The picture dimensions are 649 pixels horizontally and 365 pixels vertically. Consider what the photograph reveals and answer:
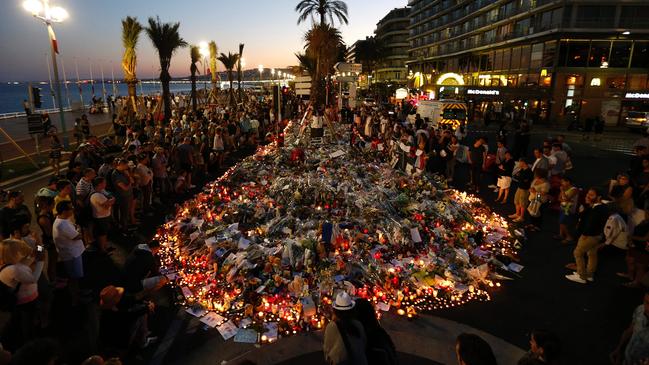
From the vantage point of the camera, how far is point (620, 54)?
39.8m

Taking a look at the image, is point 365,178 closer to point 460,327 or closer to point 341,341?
point 460,327

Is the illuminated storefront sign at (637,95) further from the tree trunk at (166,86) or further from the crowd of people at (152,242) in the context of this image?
the tree trunk at (166,86)

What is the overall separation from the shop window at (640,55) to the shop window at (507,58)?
49.7 ft

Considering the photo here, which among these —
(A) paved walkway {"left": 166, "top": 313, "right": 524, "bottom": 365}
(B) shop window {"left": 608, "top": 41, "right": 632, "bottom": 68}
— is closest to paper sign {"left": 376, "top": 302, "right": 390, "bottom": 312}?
(A) paved walkway {"left": 166, "top": 313, "right": 524, "bottom": 365}

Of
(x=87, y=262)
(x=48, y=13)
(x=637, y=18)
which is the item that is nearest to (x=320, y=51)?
(x=48, y=13)

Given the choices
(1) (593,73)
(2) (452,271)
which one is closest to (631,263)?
(2) (452,271)

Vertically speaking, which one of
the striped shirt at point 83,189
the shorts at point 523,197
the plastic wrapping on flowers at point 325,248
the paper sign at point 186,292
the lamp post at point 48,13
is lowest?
the paper sign at point 186,292

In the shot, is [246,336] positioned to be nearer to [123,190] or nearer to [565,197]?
[123,190]

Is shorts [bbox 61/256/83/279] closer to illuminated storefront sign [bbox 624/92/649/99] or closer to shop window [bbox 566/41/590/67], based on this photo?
shop window [bbox 566/41/590/67]

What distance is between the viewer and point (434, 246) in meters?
8.29

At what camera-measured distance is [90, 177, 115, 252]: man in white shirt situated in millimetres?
7812

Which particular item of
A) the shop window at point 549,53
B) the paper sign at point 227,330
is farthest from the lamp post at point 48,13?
the shop window at point 549,53

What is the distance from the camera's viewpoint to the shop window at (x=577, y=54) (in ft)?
133

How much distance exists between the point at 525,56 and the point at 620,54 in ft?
34.5
